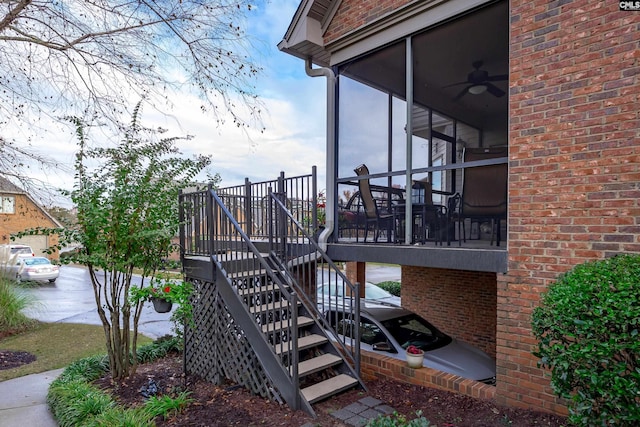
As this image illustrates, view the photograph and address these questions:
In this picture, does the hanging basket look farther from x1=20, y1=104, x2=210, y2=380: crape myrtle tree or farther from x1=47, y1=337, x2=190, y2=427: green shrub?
x1=47, y1=337, x2=190, y2=427: green shrub

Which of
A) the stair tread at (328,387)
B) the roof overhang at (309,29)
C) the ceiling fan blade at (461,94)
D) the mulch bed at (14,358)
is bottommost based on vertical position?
the mulch bed at (14,358)

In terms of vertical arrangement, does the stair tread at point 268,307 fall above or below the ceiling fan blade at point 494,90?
below

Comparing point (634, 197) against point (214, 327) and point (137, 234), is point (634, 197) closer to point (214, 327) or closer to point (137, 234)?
point (214, 327)

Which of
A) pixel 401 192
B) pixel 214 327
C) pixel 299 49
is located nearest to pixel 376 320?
pixel 401 192

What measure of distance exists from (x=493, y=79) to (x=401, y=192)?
180 cm

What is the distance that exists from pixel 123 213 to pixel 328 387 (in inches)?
121

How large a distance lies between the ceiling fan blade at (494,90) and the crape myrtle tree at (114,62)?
3431 millimetres

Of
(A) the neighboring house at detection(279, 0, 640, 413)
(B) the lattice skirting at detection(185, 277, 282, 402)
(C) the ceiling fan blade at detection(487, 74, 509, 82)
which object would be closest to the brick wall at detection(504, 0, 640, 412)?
(A) the neighboring house at detection(279, 0, 640, 413)

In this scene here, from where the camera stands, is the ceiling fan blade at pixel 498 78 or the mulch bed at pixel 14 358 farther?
the mulch bed at pixel 14 358

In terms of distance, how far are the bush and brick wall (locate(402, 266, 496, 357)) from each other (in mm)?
4259

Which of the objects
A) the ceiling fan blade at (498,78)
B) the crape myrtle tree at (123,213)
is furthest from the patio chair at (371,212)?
the crape myrtle tree at (123,213)

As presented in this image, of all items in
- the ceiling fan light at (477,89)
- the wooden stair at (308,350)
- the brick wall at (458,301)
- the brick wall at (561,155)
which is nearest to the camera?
the brick wall at (561,155)

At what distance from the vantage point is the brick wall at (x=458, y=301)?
683cm

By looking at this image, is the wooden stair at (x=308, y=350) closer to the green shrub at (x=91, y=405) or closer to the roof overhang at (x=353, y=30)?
the green shrub at (x=91, y=405)
